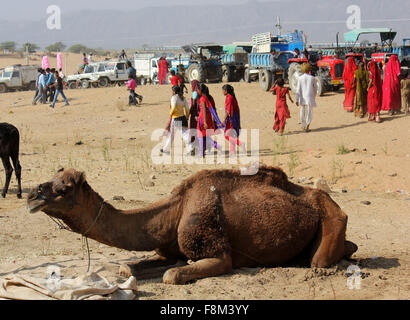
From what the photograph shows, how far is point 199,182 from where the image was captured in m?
5.45

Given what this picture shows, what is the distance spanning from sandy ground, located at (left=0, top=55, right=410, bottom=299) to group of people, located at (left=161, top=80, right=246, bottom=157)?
94 centimetres

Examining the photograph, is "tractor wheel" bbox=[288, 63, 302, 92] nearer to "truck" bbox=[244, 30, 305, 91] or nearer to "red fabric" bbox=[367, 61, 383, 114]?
"truck" bbox=[244, 30, 305, 91]

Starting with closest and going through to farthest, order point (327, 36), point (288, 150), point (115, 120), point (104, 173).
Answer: point (104, 173) < point (288, 150) < point (115, 120) < point (327, 36)

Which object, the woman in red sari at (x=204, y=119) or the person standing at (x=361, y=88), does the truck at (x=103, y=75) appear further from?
the woman in red sari at (x=204, y=119)

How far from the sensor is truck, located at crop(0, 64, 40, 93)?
36.9 meters

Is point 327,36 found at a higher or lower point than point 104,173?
higher

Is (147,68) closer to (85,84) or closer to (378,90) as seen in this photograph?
(85,84)

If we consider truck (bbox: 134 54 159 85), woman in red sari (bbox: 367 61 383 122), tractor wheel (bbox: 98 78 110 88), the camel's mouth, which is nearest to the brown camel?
the camel's mouth

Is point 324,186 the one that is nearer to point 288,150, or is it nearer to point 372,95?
point 288,150

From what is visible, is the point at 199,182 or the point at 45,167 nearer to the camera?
the point at 199,182

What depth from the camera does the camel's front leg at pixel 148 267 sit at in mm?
5301

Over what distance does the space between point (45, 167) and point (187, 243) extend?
26.8 ft
